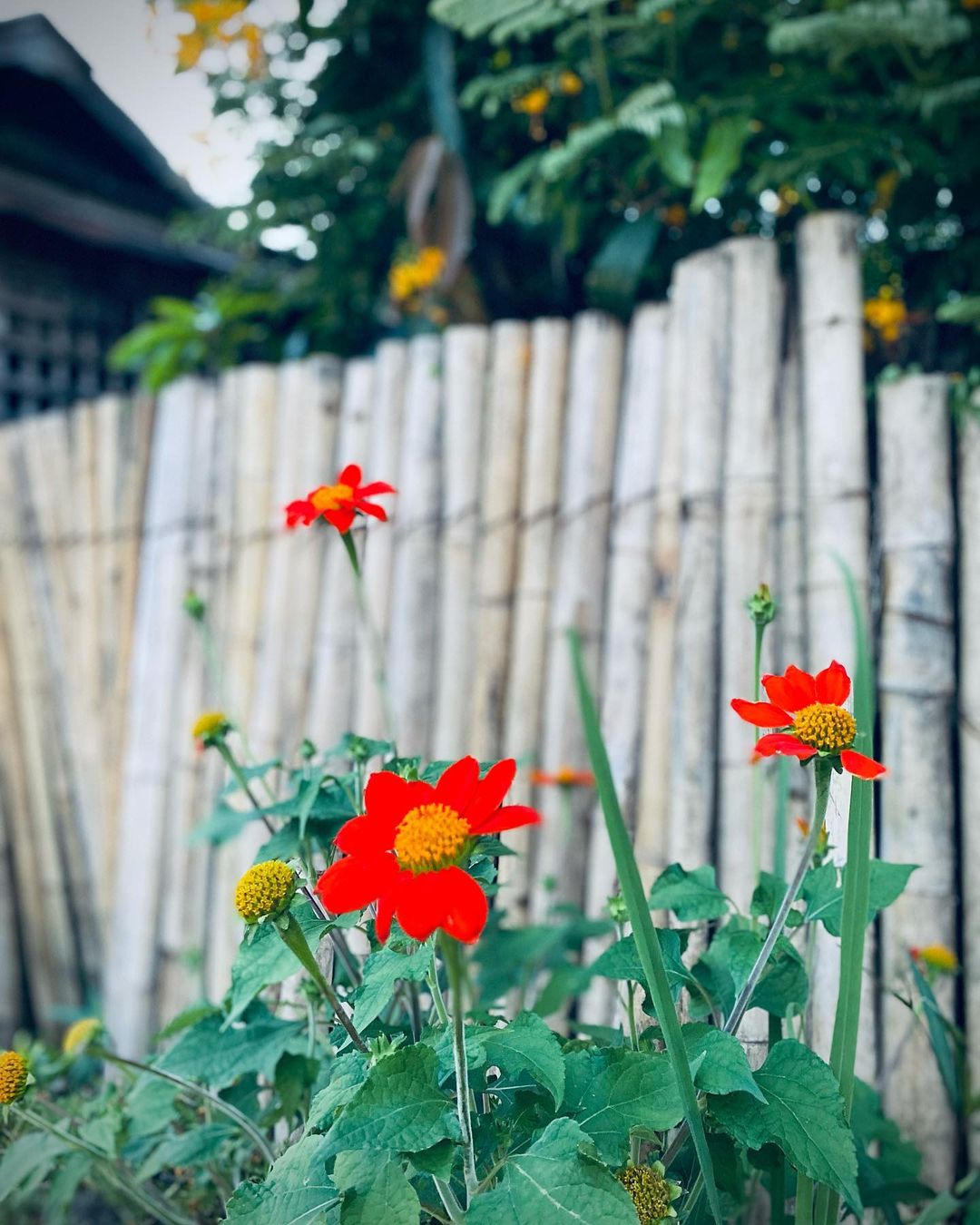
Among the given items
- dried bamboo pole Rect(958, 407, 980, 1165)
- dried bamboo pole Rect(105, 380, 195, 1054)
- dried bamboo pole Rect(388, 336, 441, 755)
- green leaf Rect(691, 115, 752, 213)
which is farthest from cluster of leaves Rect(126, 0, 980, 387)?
dried bamboo pole Rect(105, 380, 195, 1054)

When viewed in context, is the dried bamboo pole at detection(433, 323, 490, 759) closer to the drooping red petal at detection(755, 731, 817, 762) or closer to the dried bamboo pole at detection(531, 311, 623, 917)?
the dried bamboo pole at detection(531, 311, 623, 917)

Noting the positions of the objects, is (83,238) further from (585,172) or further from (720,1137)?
(720,1137)

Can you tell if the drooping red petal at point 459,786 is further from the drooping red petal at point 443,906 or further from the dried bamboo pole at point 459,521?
the dried bamboo pole at point 459,521

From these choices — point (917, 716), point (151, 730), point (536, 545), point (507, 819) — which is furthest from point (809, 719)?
point (151, 730)

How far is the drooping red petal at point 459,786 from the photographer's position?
66 centimetres

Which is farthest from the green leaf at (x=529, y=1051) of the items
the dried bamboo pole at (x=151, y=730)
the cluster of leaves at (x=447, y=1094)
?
the dried bamboo pole at (x=151, y=730)

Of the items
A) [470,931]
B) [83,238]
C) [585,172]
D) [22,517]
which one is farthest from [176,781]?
[83,238]

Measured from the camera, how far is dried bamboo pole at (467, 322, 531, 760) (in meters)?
2.11

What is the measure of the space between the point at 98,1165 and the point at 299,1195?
1.37ft

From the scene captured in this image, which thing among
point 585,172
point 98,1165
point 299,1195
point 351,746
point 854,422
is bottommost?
point 98,1165

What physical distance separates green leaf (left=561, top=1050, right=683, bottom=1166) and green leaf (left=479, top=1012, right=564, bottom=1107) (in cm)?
4

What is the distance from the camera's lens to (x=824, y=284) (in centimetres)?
170

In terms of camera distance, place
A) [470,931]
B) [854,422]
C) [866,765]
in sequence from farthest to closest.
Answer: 1. [854,422]
2. [866,765]
3. [470,931]

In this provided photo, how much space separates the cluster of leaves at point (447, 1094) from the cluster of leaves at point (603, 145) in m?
1.27
